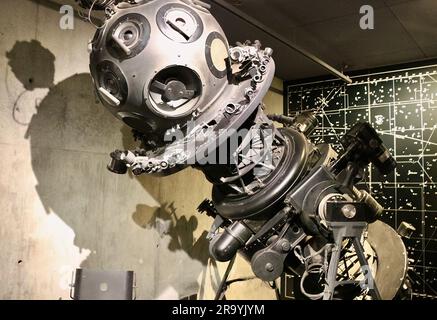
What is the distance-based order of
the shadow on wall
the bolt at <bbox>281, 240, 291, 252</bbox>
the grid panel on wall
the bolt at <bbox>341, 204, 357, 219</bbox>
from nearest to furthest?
the bolt at <bbox>341, 204, 357, 219</bbox>, the bolt at <bbox>281, 240, 291, 252</bbox>, the shadow on wall, the grid panel on wall

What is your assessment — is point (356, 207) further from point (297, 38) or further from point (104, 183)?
point (297, 38)

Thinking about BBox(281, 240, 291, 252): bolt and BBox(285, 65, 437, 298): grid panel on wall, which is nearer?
BBox(281, 240, 291, 252): bolt

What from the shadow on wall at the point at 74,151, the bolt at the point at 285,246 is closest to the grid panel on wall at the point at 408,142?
the bolt at the point at 285,246

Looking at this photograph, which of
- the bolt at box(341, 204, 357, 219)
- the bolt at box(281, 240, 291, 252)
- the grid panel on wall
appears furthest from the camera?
the grid panel on wall

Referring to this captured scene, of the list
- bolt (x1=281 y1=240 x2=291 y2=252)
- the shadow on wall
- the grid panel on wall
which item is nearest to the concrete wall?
the shadow on wall

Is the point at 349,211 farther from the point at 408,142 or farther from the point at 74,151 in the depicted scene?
the point at 408,142

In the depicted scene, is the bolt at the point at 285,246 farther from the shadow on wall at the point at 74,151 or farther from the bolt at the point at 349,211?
the shadow on wall at the point at 74,151

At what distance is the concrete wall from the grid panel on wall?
221 cm

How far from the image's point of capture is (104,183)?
248 centimetres

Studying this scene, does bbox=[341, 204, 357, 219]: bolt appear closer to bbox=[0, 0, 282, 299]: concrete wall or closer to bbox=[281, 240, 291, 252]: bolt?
bbox=[281, 240, 291, 252]: bolt

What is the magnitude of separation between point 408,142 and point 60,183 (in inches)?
122

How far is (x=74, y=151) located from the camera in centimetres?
233

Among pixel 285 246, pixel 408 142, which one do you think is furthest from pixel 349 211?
pixel 408 142

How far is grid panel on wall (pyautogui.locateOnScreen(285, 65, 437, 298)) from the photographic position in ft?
11.6
